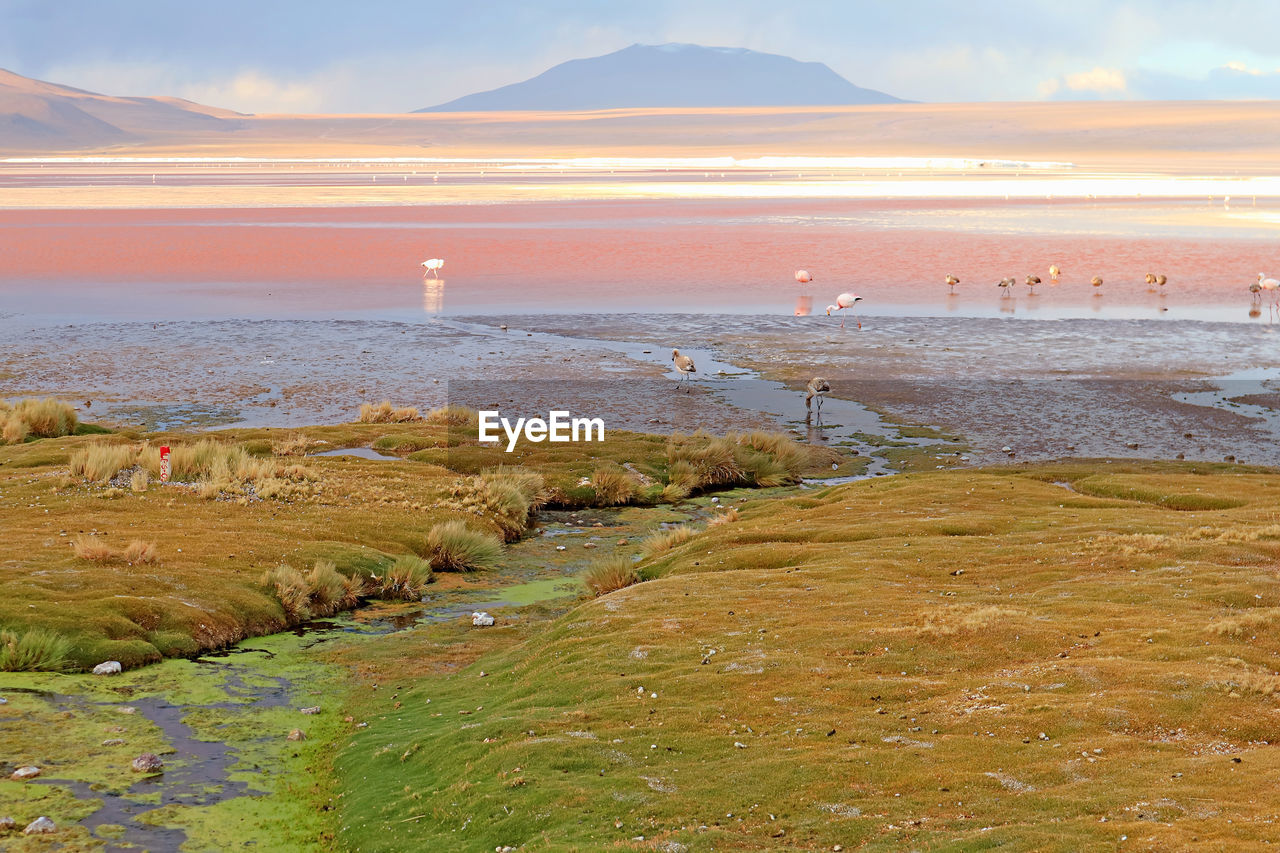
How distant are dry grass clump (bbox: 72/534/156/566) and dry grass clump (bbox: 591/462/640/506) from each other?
925cm

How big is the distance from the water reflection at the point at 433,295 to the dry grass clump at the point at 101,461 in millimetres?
26587

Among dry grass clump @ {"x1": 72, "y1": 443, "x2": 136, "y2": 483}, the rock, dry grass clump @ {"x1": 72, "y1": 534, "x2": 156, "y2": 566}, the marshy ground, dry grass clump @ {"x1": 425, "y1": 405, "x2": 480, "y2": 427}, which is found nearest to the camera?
the marshy ground

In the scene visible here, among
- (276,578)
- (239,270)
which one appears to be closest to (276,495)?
(276,578)

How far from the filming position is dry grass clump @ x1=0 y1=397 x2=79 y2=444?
2686 cm

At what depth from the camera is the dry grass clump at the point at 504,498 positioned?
21.9 m

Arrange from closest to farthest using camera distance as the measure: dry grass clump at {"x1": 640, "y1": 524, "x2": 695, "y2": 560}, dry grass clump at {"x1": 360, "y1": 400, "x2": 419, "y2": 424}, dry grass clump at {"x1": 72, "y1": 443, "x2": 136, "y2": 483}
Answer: dry grass clump at {"x1": 640, "y1": 524, "x2": 695, "y2": 560} < dry grass clump at {"x1": 72, "y1": 443, "x2": 136, "y2": 483} < dry grass clump at {"x1": 360, "y1": 400, "x2": 419, "y2": 424}

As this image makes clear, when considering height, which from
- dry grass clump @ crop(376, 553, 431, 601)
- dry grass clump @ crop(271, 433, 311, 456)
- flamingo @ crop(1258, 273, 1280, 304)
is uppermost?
flamingo @ crop(1258, 273, 1280, 304)

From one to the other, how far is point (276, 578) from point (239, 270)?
47520 mm

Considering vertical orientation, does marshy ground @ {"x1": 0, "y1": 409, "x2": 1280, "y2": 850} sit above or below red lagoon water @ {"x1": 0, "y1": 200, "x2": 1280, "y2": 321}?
below

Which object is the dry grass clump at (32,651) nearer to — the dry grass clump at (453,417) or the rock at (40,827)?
the rock at (40,827)

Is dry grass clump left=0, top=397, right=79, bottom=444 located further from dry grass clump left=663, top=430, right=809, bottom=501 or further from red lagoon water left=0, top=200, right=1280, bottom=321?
red lagoon water left=0, top=200, right=1280, bottom=321

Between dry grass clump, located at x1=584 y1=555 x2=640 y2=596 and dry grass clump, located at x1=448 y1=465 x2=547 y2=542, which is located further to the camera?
dry grass clump, located at x1=448 y1=465 x2=547 y2=542

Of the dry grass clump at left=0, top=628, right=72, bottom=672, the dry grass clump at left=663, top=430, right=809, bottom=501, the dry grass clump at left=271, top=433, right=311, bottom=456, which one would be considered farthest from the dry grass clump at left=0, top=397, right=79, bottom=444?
the dry grass clump at left=0, top=628, right=72, bottom=672

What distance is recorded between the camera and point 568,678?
12133 millimetres
